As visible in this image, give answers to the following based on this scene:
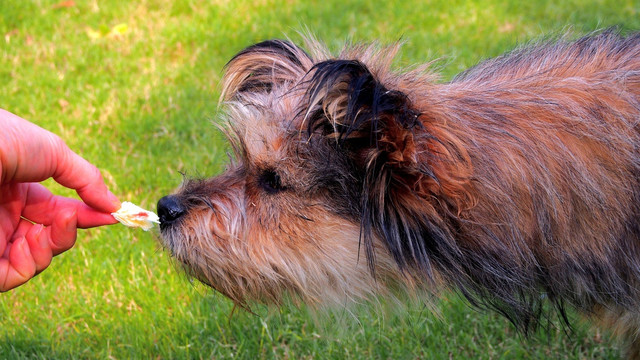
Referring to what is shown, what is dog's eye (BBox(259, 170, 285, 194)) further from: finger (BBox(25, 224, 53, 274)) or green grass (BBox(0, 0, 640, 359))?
finger (BBox(25, 224, 53, 274))

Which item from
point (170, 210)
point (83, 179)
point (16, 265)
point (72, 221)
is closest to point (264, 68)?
point (170, 210)

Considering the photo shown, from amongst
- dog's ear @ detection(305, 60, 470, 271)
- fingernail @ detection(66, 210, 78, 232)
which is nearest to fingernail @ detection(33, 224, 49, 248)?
fingernail @ detection(66, 210, 78, 232)

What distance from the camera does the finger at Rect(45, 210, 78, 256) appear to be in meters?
2.80

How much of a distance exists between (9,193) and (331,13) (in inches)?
204

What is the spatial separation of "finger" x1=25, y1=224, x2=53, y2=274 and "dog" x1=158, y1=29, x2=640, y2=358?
1.61 feet

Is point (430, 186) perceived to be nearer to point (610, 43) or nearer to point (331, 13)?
point (610, 43)

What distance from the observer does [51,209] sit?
2.86 m

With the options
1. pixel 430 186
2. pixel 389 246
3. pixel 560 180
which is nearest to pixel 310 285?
pixel 389 246

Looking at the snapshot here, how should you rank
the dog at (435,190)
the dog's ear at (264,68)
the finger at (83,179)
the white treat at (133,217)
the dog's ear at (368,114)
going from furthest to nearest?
the dog's ear at (264,68), the white treat at (133,217), the finger at (83,179), the dog at (435,190), the dog's ear at (368,114)

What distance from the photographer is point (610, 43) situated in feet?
9.14

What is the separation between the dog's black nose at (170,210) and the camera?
274cm

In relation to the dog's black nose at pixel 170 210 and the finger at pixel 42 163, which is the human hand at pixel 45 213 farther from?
the dog's black nose at pixel 170 210

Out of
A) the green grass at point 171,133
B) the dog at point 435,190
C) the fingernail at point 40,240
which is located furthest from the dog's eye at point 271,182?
the fingernail at point 40,240

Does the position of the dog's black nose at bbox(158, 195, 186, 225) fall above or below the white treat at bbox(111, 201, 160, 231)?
above
